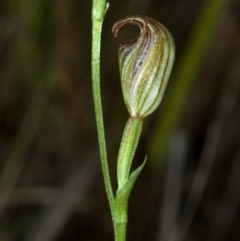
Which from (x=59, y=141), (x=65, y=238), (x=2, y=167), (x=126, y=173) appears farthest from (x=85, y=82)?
Answer: (x=126, y=173)

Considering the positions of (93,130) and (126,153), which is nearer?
(126,153)

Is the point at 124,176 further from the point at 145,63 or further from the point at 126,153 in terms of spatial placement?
the point at 145,63

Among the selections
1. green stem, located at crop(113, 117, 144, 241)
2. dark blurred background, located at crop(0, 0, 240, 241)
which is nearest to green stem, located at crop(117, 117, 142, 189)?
green stem, located at crop(113, 117, 144, 241)

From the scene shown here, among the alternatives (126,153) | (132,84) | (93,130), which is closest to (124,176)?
(126,153)

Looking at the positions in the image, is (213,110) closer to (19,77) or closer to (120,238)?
(19,77)

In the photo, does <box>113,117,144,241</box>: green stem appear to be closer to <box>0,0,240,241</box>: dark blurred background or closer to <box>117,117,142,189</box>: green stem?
<box>117,117,142,189</box>: green stem
